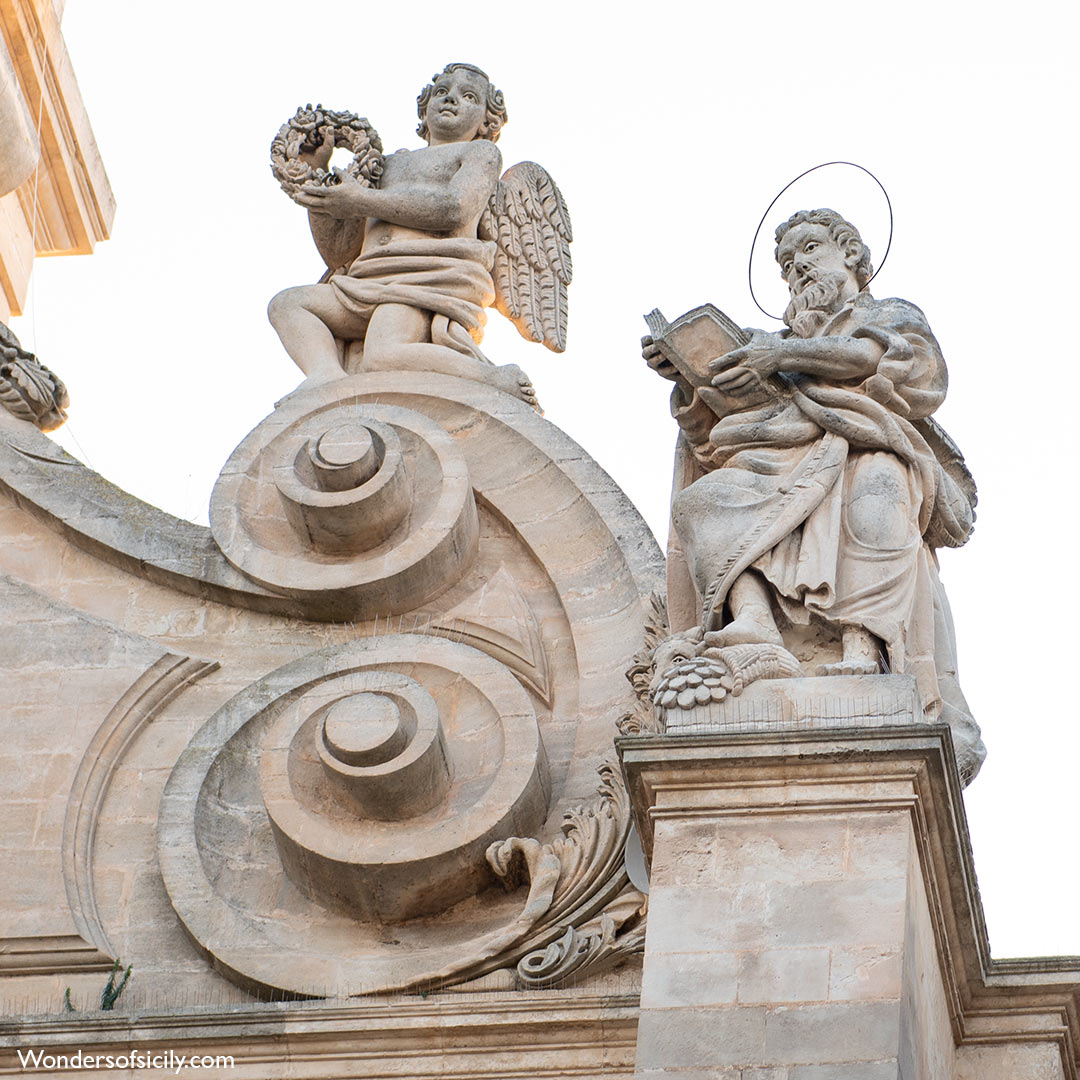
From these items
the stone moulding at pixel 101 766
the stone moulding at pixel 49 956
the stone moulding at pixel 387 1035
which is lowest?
the stone moulding at pixel 387 1035

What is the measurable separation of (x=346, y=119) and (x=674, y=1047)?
544cm

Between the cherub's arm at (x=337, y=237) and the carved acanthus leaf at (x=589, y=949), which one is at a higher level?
the cherub's arm at (x=337, y=237)

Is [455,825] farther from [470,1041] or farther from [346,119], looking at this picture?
[346,119]

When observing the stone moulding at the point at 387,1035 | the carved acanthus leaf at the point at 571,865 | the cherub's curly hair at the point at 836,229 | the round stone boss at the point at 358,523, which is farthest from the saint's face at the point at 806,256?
the stone moulding at the point at 387,1035

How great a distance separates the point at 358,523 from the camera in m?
10.9

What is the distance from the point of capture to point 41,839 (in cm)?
1043

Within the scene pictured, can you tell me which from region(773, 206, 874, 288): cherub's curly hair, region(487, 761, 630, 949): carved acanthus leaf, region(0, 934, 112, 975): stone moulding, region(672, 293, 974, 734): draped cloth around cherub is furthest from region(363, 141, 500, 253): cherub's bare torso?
region(0, 934, 112, 975): stone moulding

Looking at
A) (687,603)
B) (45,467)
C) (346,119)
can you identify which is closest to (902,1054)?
(687,603)

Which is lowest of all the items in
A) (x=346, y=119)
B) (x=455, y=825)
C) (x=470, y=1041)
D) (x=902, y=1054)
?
(x=902, y=1054)

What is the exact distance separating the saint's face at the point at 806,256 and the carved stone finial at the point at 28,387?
329cm

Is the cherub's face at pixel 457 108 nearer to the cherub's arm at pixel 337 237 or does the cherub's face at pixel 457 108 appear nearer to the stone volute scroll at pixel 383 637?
the stone volute scroll at pixel 383 637

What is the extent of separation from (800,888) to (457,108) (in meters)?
5.24

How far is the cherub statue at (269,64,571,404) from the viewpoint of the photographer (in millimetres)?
11844

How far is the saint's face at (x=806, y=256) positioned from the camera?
10648 millimetres
